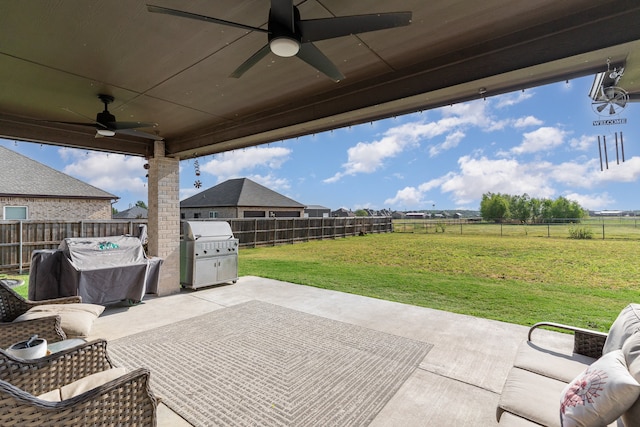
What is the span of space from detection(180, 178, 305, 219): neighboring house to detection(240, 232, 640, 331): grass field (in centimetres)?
958

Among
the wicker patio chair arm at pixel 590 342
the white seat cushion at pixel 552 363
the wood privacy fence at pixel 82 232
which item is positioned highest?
the wood privacy fence at pixel 82 232

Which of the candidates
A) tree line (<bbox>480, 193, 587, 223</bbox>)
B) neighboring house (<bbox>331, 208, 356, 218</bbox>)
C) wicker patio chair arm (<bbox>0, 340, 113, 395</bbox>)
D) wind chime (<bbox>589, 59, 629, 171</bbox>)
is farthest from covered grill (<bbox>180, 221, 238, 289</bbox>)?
neighboring house (<bbox>331, 208, 356, 218</bbox>)

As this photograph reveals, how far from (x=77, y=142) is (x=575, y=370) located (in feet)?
22.3

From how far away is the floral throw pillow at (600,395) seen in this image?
1.19 m

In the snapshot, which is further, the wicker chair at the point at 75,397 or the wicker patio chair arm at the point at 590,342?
the wicker patio chair arm at the point at 590,342

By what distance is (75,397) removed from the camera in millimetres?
1267

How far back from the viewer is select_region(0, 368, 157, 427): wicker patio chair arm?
1.10 meters

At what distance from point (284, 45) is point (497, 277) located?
24.8ft

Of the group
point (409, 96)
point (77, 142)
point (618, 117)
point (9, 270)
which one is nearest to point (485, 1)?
point (409, 96)

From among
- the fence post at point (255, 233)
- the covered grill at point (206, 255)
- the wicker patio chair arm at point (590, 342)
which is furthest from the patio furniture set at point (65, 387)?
the fence post at point (255, 233)

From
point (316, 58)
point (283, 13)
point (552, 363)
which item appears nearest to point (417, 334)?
point (552, 363)

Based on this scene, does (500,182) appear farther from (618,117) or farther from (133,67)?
(133,67)

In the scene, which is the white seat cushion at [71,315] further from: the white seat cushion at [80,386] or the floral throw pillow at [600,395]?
the floral throw pillow at [600,395]

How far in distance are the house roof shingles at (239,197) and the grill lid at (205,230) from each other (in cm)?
1321
